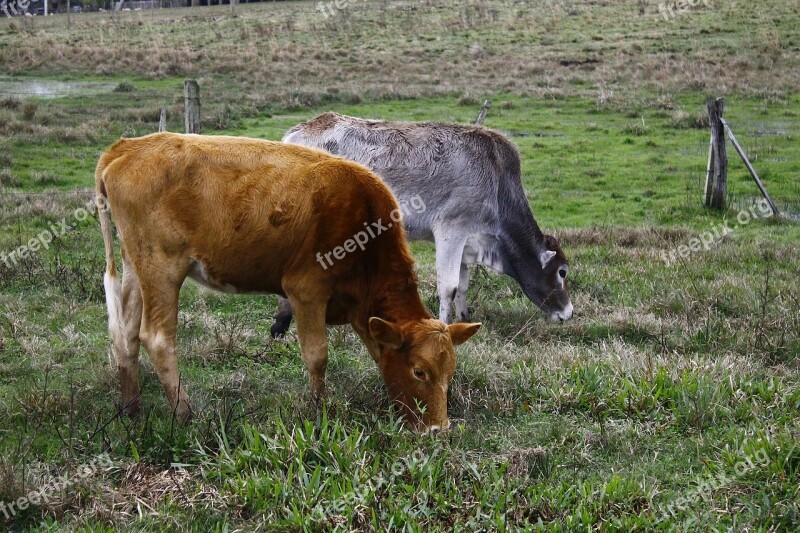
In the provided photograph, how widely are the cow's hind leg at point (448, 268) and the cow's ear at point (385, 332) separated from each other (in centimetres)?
319

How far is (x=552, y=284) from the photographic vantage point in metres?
9.05

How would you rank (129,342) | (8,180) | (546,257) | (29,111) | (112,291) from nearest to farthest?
(112,291), (129,342), (546,257), (8,180), (29,111)

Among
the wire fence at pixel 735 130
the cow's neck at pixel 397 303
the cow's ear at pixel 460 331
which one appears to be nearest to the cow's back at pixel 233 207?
the cow's neck at pixel 397 303

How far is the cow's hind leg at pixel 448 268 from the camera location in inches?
348

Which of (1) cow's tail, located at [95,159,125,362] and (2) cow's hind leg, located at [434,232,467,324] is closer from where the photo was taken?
(1) cow's tail, located at [95,159,125,362]

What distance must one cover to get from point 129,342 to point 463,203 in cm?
413

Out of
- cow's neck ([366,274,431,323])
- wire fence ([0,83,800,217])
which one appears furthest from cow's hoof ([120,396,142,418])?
wire fence ([0,83,800,217])

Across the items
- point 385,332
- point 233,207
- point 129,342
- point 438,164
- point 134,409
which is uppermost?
point 233,207

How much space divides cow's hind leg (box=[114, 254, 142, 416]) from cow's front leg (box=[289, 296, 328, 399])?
3.86 ft

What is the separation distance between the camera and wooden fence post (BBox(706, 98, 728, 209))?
14.3m

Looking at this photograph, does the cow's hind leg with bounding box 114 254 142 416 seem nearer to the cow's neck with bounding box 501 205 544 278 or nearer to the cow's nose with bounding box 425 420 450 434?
the cow's nose with bounding box 425 420 450 434

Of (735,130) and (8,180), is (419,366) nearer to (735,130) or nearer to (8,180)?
(8,180)

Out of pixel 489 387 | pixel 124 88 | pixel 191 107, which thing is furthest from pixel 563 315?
pixel 124 88

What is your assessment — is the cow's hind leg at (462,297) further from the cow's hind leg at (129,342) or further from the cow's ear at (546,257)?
the cow's hind leg at (129,342)
